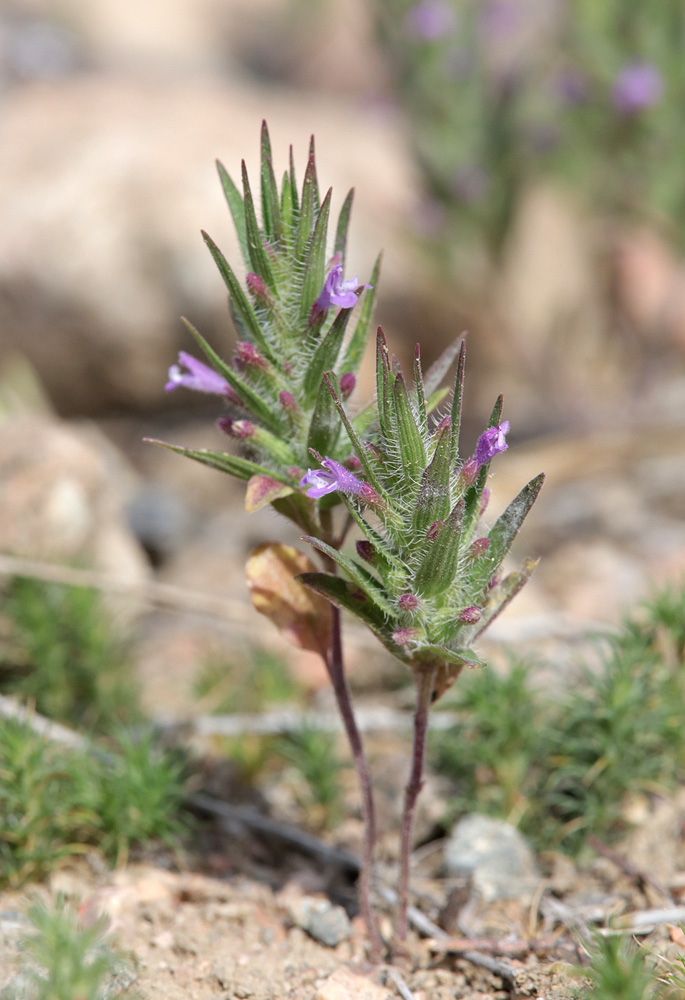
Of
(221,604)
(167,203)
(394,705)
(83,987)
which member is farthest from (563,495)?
(83,987)

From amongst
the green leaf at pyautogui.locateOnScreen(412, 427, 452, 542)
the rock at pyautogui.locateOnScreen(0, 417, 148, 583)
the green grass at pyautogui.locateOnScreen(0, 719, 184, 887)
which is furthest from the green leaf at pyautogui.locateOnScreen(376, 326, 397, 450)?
the rock at pyautogui.locateOnScreen(0, 417, 148, 583)

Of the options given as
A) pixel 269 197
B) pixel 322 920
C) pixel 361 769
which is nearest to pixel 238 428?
pixel 269 197

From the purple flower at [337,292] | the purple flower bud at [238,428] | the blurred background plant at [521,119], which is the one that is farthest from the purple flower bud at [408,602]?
the blurred background plant at [521,119]

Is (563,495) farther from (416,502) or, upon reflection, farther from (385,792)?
(416,502)

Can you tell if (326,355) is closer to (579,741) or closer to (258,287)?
(258,287)

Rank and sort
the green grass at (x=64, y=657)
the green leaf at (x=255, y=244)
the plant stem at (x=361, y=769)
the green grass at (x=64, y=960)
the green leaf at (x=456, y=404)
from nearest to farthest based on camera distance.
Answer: the green grass at (x=64, y=960) < the green leaf at (x=456, y=404) < the green leaf at (x=255, y=244) < the plant stem at (x=361, y=769) < the green grass at (x=64, y=657)

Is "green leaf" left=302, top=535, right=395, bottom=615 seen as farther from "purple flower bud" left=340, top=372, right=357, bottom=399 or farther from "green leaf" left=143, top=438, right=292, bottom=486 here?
"purple flower bud" left=340, top=372, right=357, bottom=399

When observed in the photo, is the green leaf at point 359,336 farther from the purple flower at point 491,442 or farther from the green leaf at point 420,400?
the purple flower at point 491,442
